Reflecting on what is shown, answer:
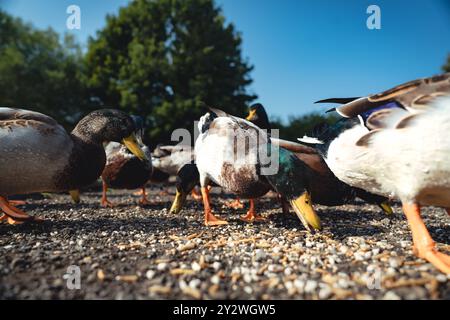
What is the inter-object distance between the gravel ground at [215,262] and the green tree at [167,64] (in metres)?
13.0

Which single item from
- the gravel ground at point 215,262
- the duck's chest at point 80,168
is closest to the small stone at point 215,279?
the gravel ground at point 215,262

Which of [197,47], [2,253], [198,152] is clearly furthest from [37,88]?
[2,253]

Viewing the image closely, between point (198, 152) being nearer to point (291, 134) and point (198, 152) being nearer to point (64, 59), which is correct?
point (291, 134)

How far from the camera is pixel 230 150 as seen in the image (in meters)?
3.54

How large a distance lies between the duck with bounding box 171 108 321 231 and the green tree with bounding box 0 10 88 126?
14.5m

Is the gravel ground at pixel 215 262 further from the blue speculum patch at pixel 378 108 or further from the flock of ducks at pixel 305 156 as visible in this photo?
the blue speculum patch at pixel 378 108

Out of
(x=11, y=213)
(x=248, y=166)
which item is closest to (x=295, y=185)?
(x=248, y=166)

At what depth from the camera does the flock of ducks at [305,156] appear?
6.05 feet

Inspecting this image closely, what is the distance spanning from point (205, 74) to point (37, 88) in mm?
8676

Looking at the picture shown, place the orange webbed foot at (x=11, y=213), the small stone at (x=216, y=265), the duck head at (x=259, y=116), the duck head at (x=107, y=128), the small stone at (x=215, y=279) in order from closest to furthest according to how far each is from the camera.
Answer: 1. the small stone at (x=215, y=279)
2. the small stone at (x=216, y=265)
3. the orange webbed foot at (x=11, y=213)
4. the duck head at (x=107, y=128)
5. the duck head at (x=259, y=116)

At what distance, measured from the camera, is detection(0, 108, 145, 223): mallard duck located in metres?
2.80

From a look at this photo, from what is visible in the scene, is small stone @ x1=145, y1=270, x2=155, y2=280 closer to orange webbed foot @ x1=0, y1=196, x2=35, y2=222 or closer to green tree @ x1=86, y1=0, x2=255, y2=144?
orange webbed foot @ x1=0, y1=196, x2=35, y2=222

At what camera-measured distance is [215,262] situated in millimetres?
2113
